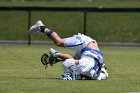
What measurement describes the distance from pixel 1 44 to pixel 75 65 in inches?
759

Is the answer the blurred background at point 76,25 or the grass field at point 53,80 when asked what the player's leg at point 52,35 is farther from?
the blurred background at point 76,25

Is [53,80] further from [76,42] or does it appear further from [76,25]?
[76,25]

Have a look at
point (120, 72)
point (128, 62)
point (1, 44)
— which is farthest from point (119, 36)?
point (120, 72)

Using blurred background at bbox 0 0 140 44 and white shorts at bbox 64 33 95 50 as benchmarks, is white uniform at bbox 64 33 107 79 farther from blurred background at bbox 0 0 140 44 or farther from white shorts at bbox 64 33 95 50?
blurred background at bbox 0 0 140 44

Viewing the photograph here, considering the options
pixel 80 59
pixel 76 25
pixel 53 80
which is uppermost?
pixel 76 25

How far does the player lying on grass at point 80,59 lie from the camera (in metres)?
15.2

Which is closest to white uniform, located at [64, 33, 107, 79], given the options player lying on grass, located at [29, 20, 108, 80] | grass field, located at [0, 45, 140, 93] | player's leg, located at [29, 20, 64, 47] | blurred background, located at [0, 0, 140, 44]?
player lying on grass, located at [29, 20, 108, 80]

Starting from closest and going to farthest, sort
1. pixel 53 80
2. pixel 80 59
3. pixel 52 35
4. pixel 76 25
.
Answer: pixel 53 80, pixel 52 35, pixel 80 59, pixel 76 25

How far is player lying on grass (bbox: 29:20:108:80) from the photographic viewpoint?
15172 mm

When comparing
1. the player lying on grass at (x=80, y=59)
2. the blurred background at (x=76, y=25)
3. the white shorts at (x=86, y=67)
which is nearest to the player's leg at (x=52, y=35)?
the player lying on grass at (x=80, y=59)

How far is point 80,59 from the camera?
1542 centimetres

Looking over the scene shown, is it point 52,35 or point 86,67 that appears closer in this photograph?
point 86,67

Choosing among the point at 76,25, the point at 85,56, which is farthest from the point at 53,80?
the point at 76,25

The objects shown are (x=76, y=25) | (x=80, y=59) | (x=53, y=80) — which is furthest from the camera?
(x=76, y=25)
